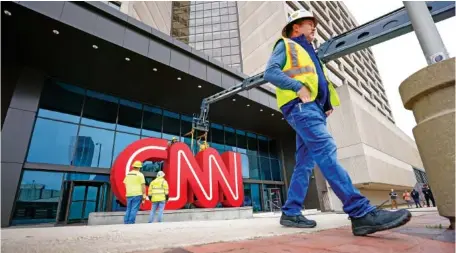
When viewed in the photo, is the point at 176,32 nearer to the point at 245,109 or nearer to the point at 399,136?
the point at 245,109

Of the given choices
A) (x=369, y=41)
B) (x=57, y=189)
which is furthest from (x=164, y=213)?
(x=369, y=41)

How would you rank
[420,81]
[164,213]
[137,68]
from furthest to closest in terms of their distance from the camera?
[137,68]
[164,213]
[420,81]

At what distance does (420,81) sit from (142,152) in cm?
890

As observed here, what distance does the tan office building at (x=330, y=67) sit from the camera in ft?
54.5

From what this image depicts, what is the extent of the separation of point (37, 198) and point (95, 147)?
2696 millimetres

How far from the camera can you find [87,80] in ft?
33.3

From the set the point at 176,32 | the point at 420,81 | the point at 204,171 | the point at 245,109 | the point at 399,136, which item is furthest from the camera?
the point at 176,32

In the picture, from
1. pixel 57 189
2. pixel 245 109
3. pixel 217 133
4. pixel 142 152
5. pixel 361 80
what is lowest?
pixel 57 189

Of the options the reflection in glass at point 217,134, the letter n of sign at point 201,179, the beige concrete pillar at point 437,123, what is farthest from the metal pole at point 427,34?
the reflection in glass at point 217,134

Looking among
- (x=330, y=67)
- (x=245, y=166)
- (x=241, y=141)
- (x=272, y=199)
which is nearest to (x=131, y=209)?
(x=245, y=166)

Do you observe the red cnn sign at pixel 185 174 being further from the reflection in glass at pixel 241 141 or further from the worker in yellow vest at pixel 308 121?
the worker in yellow vest at pixel 308 121

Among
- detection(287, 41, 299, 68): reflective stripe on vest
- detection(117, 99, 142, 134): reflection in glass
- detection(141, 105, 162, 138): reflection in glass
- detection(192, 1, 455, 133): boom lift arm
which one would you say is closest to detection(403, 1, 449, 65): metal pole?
detection(287, 41, 299, 68): reflective stripe on vest

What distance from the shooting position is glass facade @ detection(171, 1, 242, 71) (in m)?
32.8

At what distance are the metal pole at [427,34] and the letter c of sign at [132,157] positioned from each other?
8330 millimetres
